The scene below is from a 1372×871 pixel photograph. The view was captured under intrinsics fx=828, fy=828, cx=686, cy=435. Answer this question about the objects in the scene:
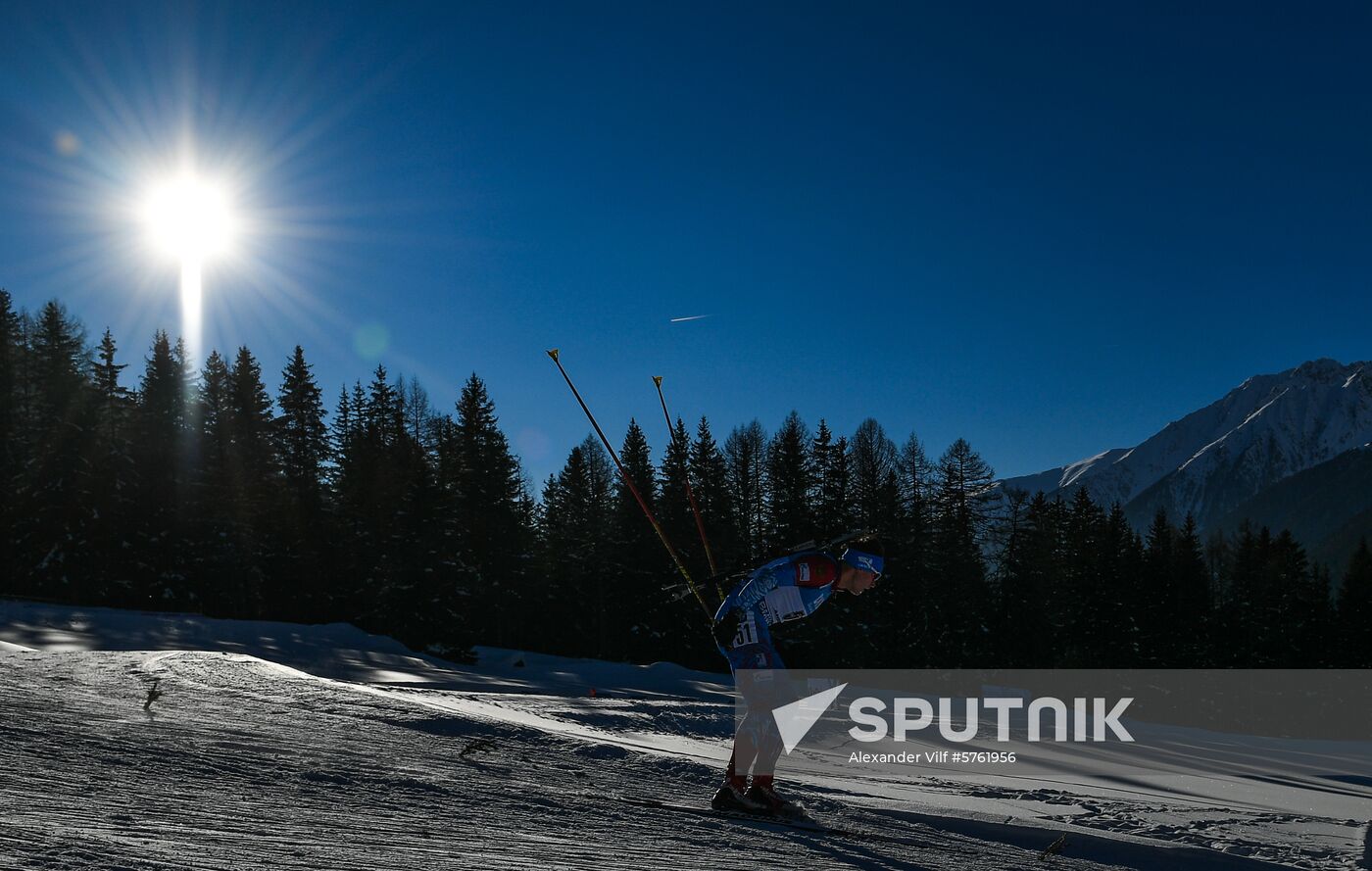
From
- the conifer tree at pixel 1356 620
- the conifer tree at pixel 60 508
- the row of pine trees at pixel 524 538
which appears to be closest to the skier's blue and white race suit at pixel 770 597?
the row of pine trees at pixel 524 538

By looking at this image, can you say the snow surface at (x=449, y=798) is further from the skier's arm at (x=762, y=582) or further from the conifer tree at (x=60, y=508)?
the conifer tree at (x=60, y=508)

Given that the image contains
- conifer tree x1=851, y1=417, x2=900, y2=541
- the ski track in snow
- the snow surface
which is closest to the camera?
the ski track in snow

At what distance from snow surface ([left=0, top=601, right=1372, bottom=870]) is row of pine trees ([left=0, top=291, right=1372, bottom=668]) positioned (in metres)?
21.4

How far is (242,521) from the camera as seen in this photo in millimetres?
35344

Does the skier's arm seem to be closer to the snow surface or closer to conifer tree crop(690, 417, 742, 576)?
the snow surface

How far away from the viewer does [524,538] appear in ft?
149

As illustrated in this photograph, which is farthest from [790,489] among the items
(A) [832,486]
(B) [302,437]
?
(B) [302,437]

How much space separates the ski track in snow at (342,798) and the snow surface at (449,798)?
0.02 metres

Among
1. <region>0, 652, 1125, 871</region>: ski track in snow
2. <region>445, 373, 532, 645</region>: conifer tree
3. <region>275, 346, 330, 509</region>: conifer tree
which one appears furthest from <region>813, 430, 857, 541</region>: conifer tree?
<region>0, 652, 1125, 871</region>: ski track in snow

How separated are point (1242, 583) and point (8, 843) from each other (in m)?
59.5

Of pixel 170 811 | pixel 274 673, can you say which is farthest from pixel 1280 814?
A: pixel 274 673

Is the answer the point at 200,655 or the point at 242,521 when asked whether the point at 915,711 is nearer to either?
the point at 200,655

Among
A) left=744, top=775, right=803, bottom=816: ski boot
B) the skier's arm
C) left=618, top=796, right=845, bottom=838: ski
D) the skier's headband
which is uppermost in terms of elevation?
the skier's headband

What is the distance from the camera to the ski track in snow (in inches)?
115
